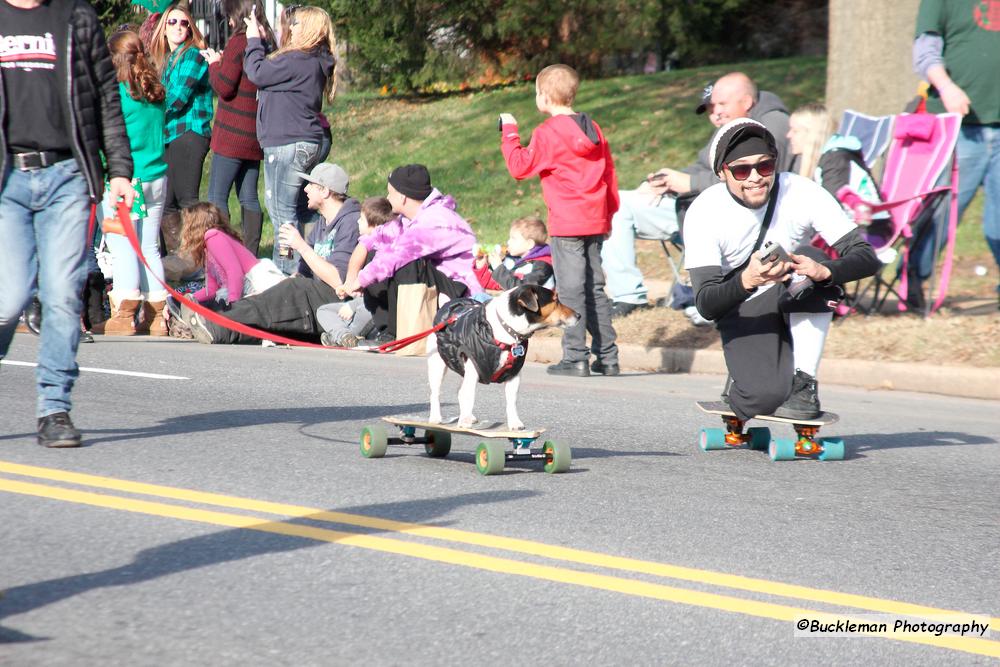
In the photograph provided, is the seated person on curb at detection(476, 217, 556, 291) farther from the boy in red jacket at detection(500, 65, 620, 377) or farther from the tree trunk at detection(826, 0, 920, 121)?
the tree trunk at detection(826, 0, 920, 121)

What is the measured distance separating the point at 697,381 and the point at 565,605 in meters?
6.20

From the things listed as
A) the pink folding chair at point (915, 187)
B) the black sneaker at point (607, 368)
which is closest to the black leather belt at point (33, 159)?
the black sneaker at point (607, 368)

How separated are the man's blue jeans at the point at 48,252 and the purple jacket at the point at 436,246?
4025 mm

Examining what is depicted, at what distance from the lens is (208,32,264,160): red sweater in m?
13.0

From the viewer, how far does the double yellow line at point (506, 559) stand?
427 cm

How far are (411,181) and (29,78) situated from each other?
407 centimetres

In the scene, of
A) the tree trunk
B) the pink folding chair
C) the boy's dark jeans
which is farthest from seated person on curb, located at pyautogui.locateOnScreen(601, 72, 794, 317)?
the tree trunk

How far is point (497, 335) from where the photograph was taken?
6160 mm

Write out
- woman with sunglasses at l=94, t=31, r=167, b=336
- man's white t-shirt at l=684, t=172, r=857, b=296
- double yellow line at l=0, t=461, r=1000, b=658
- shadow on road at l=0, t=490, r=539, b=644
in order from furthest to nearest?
woman with sunglasses at l=94, t=31, r=167, b=336
man's white t-shirt at l=684, t=172, r=857, b=296
double yellow line at l=0, t=461, r=1000, b=658
shadow on road at l=0, t=490, r=539, b=644

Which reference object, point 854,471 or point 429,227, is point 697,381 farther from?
point 854,471

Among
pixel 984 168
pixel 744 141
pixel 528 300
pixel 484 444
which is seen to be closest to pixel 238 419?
pixel 484 444

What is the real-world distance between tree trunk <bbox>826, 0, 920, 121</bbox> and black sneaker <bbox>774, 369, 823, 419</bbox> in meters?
7.03

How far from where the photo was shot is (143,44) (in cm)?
1298

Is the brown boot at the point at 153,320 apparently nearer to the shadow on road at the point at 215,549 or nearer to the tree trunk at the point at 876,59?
the tree trunk at the point at 876,59
